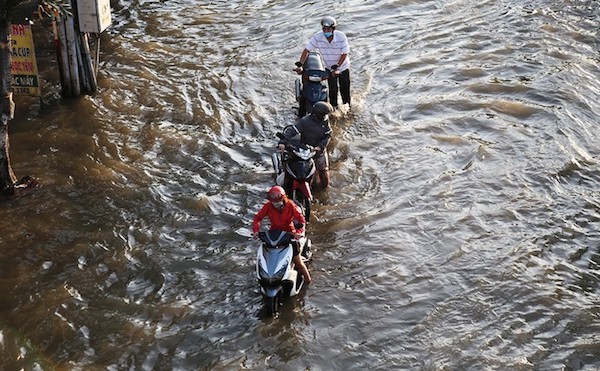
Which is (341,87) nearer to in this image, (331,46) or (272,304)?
(331,46)

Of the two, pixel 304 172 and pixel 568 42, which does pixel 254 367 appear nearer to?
pixel 304 172

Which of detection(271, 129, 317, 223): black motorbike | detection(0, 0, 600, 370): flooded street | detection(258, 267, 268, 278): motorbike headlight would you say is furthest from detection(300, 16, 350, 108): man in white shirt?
detection(258, 267, 268, 278): motorbike headlight

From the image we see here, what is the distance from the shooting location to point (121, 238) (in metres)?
9.48

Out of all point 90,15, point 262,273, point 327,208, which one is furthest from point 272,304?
point 90,15

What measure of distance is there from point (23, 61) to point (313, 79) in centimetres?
450

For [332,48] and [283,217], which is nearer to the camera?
[283,217]

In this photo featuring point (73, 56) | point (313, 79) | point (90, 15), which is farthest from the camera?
point (73, 56)

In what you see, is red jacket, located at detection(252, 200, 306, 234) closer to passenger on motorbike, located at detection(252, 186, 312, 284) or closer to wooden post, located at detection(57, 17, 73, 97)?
passenger on motorbike, located at detection(252, 186, 312, 284)

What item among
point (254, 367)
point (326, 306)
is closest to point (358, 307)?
point (326, 306)

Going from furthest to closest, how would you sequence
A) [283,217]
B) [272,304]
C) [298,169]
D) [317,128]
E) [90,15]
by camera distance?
[90,15] < [317,128] < [298,169] < [283,217] < [272,304]

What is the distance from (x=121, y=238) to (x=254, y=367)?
287 centimetres

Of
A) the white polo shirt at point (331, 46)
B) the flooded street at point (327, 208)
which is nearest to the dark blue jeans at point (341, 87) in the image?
the white polo shirt at point (331, 46)

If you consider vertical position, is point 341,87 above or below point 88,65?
below

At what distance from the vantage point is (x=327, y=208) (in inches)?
411
